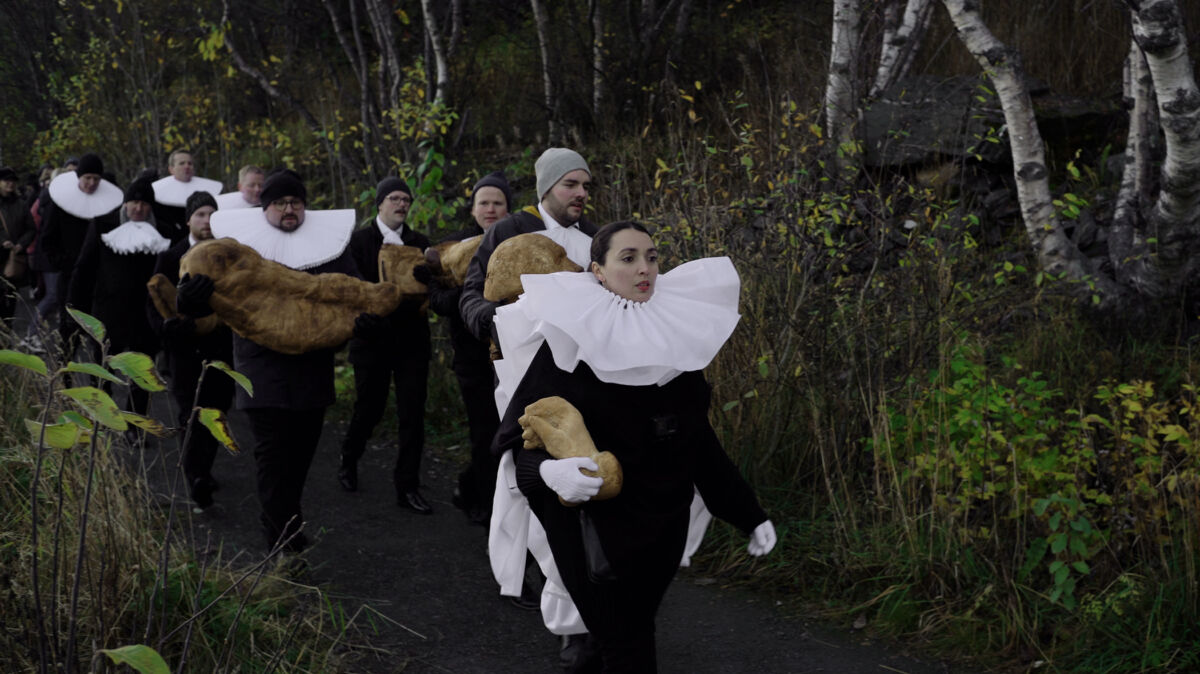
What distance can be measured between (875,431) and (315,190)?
11.8 meters

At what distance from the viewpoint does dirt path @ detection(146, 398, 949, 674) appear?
4832mm

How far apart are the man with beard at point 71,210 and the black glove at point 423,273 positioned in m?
3.16

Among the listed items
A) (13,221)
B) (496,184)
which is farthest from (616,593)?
(13,221)

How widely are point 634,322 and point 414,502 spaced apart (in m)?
3.71

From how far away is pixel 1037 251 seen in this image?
742cm

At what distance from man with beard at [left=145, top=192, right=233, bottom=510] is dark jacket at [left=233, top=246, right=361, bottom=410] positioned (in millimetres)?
694

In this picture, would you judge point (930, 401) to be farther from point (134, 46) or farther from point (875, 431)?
point (134, 46)

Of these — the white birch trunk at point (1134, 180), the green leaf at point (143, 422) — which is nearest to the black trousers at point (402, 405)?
the green leaf at point (143, 422)

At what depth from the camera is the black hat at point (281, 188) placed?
566cm

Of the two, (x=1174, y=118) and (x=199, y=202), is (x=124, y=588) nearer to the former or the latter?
(x=199, y=202)

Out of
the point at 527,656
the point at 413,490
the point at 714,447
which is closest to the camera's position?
the point at 714,447

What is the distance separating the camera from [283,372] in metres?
5.45

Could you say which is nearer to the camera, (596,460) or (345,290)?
(596,460)

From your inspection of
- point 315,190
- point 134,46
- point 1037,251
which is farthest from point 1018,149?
point 134,46
